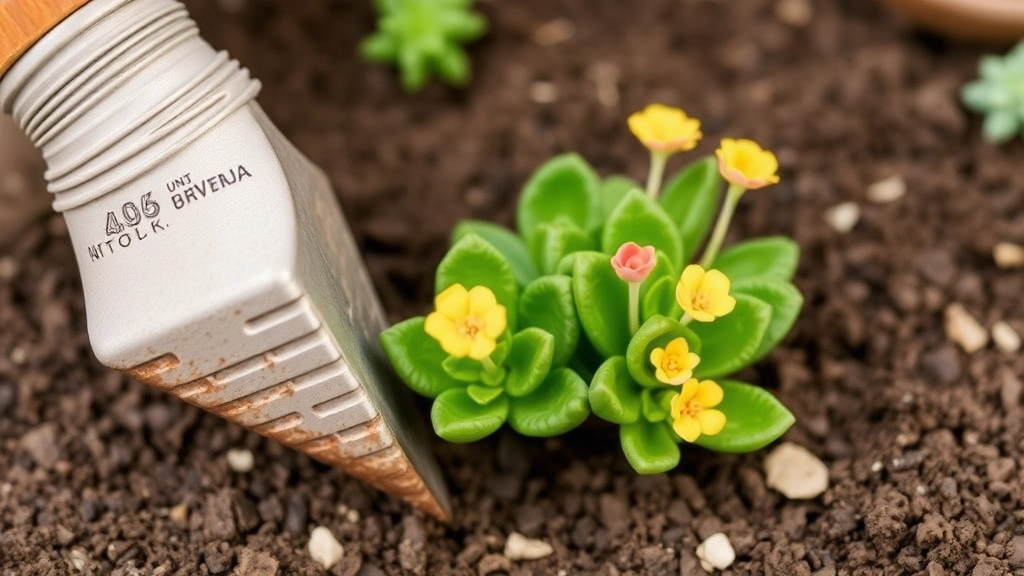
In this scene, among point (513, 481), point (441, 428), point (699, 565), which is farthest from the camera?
point (513, 481)

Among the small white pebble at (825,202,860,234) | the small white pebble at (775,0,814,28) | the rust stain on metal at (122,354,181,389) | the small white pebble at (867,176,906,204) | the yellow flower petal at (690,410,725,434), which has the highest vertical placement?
the rust stain on metal at (122,354,181,389)

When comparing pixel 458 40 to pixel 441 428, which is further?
pixel 458 40

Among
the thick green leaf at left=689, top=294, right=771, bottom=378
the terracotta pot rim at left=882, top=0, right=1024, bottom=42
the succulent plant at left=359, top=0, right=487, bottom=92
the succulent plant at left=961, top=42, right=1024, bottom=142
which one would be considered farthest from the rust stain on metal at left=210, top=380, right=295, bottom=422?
the terracotta pot rim at left=882, top=0, right=1024, bottom=42

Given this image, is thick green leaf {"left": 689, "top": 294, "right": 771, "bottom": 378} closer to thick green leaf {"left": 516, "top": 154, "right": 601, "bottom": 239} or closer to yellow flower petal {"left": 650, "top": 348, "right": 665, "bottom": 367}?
yellow flower petal {"left": 650, "top": 348, "right": 665, "bottom": 367}

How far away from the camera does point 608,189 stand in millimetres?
1861

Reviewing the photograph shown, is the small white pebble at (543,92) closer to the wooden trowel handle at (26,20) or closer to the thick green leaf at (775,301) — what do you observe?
the thick green leaf at (775,301)

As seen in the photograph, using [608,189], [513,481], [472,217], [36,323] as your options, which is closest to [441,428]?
[513,481]

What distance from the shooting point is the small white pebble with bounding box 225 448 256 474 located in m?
1.75

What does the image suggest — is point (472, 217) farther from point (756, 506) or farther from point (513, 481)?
point (756, 506)

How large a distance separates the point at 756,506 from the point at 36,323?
1301 mm

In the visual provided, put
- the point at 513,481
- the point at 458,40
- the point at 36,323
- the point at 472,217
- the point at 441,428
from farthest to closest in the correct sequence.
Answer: the point at 458,40 < the point at 472,217 < the point at 36,323 < the point at 513,481 < the point at 441,428

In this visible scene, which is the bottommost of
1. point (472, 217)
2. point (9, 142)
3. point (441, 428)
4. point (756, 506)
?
point (756, 506)

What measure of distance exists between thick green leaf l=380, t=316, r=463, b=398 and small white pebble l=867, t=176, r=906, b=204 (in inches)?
38.8

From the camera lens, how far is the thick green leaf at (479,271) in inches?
61.7
